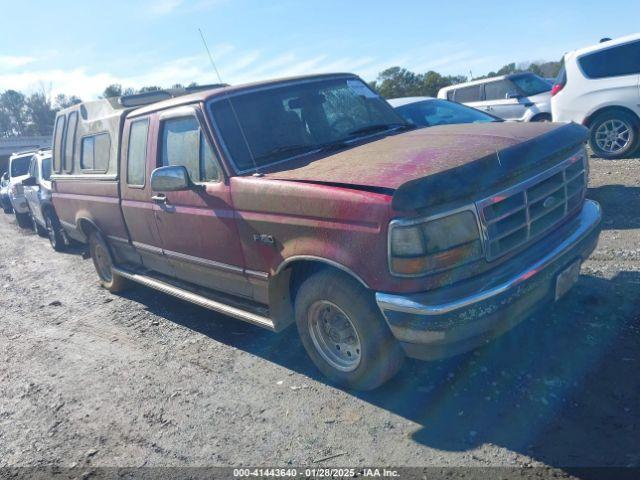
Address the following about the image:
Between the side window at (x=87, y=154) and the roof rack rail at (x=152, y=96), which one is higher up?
the roof rack rail at (x=152, y=96)

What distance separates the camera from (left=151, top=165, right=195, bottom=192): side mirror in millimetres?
3959

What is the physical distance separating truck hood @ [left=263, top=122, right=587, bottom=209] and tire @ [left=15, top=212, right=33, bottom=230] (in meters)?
12.5

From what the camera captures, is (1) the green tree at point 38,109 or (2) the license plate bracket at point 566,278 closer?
(2) the license plate bracket at point 566,278

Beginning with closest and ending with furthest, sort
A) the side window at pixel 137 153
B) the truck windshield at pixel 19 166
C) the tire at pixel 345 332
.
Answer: the tire at pixel 345 332, the side window at pixel 137 153, the truck windshield at pixel 19 166

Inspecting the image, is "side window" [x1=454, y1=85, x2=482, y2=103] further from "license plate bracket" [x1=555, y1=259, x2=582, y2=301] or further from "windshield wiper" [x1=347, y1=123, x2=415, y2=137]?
"license plate bracket" [x1=555, y1=259, x2=582, y2=301]

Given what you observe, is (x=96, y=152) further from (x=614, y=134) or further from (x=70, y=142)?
(x=614, y=134)

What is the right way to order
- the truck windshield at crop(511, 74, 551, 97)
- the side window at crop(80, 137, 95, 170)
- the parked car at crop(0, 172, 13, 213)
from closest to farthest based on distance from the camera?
the side window at crop(80, 137, 95, 170)
the truck windshield at crop(511, 74, 551, 97)
the parked car at crop(0, 172, 13, 213)

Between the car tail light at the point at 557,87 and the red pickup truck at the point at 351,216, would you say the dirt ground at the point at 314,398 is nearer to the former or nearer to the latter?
the red pickup truck at the point at 351,216

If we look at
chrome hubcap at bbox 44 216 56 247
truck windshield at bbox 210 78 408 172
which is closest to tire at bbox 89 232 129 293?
truck windshield at bbox 210 78 408 172

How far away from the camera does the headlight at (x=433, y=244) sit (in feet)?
9.17

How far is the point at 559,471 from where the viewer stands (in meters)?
2.60

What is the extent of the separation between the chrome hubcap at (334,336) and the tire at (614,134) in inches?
290

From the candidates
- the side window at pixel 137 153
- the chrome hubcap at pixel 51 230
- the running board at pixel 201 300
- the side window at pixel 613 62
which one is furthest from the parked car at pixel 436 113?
the chrome hubcap at pixel 51 230

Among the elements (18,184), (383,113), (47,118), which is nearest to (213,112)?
(383,113)
